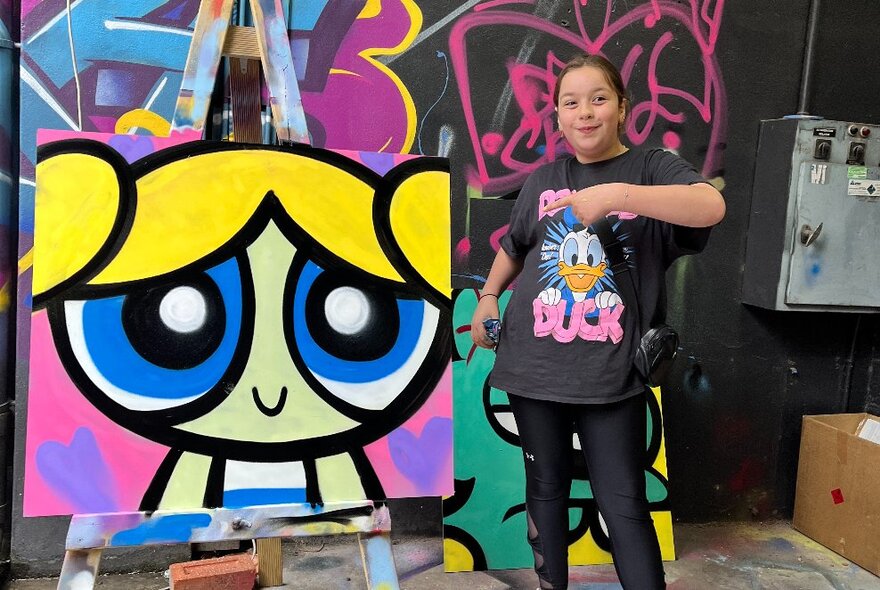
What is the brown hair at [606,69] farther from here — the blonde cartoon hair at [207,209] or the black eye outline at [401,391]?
the black eye outline at [401,391]

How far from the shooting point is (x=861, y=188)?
2.73 meters

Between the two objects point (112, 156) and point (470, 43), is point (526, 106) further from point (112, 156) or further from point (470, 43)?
point (112, 156)

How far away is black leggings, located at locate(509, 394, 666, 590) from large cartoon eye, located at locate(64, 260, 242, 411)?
0.75 metres

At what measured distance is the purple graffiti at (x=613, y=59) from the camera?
2629 mm

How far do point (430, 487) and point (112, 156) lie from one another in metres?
1.07

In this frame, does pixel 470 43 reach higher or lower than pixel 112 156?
higher

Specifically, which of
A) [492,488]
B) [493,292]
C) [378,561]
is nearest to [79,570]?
[378,561]

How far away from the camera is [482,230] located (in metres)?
2.68

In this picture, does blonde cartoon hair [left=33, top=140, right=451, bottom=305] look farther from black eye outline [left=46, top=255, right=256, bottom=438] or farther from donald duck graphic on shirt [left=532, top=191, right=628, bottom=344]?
donald duck graphic on shirt [left=532, top=191, right=628, bottom=344]

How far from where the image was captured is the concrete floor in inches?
92.2

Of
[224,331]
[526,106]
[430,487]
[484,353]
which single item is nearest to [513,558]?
[484,353]

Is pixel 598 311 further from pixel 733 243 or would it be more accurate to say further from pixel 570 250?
pixel 733 243

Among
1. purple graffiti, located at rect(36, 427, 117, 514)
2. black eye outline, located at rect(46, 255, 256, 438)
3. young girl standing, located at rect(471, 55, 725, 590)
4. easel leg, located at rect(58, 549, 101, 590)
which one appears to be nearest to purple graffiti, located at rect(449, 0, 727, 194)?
young girl standing, located at rect(471, 55, 725, 590)

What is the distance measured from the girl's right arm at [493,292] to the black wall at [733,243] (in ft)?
2.42
